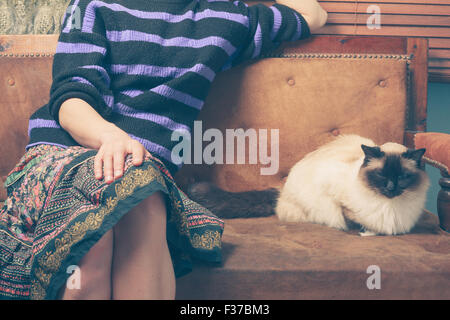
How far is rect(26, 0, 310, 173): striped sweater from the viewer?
1083mm

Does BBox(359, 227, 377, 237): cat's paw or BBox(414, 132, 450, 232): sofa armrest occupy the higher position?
BBox(414, 132, 450, 232): sofa armrest

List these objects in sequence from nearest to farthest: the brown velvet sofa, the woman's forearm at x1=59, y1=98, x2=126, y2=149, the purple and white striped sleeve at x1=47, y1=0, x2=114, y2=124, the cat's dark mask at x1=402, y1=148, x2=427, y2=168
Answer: the woman's forearm at x1=59, y1=98, x2=126, y2=149
the purple and white striped sleeve at x1=47, y1=0, x2=114, y2=124
the cat's dark mask at x1=402, y1=148, x2=427, y2=168
the brown velvet sofa

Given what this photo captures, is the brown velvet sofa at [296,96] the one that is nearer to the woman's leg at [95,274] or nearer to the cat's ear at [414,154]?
the cat's ear at [414,154]

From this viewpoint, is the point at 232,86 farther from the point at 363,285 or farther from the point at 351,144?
the point at 363,285

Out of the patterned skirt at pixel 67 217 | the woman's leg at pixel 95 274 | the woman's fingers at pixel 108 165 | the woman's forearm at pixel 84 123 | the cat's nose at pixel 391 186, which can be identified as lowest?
the woman's leg at pixel 95 274

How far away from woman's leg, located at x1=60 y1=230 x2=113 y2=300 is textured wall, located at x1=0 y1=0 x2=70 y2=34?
3.96 ft

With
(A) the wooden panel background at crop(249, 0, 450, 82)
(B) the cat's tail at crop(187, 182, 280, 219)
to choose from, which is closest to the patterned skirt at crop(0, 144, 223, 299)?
(B) the cat's tail at crop(187, 182, 280, 219)

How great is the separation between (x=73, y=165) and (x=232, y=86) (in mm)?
768

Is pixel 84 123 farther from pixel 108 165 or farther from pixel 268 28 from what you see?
pixel 268 28

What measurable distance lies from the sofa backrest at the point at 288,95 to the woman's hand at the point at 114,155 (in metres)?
0.66

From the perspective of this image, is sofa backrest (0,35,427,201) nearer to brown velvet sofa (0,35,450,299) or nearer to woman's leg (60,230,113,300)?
brown velvet sofa (0,35,450,299)

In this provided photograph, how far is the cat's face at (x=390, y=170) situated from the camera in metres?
1.20

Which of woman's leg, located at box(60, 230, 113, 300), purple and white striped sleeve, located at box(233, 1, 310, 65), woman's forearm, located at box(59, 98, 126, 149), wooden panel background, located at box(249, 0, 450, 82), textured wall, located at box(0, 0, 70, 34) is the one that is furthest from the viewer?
wooden panel background, located at box(249, 0, 450, 82)

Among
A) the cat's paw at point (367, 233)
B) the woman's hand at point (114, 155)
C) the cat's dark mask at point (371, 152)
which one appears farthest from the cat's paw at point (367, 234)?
the woman's hand at point (114, 155)
